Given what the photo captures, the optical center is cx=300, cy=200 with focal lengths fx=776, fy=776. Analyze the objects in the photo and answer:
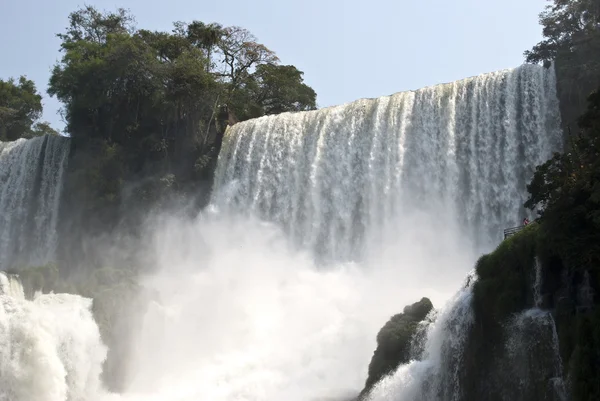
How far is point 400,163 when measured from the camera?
108 ft

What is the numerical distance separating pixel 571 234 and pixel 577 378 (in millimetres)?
3180

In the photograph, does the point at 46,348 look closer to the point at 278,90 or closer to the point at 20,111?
the point at 278,90

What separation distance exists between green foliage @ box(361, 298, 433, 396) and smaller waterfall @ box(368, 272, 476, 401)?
1.00 metres

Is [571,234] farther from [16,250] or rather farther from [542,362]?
[16,250]

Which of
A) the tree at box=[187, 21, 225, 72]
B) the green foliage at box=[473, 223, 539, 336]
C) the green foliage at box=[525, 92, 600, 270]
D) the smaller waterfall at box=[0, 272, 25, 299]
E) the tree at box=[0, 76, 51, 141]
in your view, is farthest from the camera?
the tree at box=[0, 76, 51, 141]

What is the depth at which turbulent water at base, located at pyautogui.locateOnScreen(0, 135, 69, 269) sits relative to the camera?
40719 millimetres

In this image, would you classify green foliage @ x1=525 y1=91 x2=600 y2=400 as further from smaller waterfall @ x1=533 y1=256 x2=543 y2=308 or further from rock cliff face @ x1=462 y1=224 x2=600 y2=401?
smaller waterfall @ x1=533 y1=256 x2=543 y2=308

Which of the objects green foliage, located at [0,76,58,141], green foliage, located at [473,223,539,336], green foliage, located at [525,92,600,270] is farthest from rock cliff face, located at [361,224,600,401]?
green foliage, located at [0,76,58,141]

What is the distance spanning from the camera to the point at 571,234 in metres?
16.5

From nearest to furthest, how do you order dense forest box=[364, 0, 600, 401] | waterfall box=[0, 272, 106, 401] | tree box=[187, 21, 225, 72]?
dense forest box=[364, 0, 600, 401]
waterfall box=[0, 272, 106, 401]
tree box=[187, 21, 225, 72]

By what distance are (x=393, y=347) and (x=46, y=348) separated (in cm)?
1057

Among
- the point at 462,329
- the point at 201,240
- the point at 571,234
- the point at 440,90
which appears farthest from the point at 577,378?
the point at 201,240

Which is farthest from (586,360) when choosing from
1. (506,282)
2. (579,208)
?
(506,282)

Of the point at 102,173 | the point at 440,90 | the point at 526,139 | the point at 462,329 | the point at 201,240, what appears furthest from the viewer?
the point at 102,173
